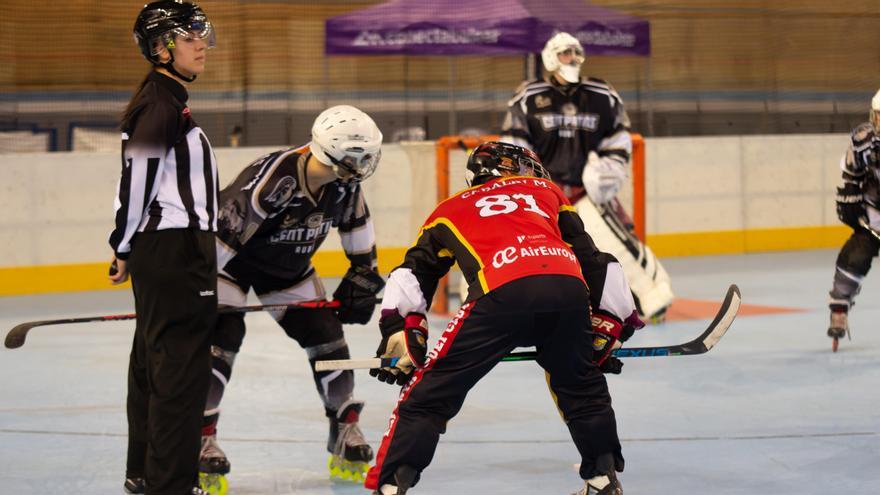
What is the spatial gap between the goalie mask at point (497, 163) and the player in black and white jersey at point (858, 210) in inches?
121

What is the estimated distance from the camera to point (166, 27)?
11.4 ft

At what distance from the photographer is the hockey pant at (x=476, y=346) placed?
11.3 ft

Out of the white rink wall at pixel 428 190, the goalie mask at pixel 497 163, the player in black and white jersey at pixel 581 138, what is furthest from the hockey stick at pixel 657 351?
the white rink wall at pixel 428 190

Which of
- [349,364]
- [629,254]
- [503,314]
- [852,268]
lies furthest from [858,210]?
[349,364]

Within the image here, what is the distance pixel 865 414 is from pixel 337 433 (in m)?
2.15

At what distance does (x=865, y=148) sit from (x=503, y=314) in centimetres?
357

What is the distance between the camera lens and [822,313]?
808 cm

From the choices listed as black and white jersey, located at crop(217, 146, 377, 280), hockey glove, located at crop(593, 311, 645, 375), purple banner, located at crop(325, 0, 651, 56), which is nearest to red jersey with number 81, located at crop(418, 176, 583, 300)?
hockey glove, located at crop(593, 311, 645, 375)

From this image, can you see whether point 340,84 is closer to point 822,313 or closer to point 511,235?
point 822,313

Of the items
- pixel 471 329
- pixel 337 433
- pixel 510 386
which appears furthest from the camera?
pixel 510 386

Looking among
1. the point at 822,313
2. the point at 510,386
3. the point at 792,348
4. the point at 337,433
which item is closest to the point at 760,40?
the point at 822,313

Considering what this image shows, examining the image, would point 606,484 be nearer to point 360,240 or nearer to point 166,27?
point 360,240

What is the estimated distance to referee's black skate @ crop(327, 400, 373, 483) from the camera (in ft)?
14.2

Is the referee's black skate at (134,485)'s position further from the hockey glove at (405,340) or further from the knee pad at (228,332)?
the hockey glove at (405,340)
